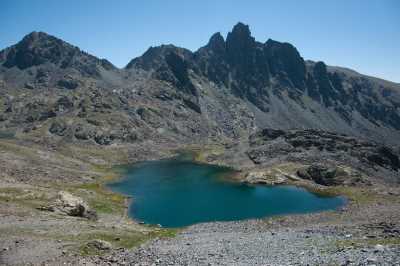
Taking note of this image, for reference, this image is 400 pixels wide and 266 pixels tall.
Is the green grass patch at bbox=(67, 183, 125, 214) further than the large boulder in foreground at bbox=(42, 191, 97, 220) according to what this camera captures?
Yes

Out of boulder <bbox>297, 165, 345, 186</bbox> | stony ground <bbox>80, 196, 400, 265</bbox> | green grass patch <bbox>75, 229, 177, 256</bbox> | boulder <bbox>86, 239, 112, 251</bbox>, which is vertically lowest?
green grass patch <bbox>75, 229, 177, 256</bbox>

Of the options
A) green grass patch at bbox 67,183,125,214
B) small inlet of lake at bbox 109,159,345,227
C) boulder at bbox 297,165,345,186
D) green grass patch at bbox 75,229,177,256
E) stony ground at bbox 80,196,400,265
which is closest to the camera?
stony ground at bbox 80,196,400,265

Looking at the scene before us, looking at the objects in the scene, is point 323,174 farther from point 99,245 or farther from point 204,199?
point 99,245

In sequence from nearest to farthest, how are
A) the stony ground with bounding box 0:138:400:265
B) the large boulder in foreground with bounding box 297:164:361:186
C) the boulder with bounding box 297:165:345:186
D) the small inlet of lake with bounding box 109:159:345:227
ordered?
the stony ground with bounding box 0:138:400:265 → the small inlet of lake with bounding box 109:159:345:227 → the large boulder in foreground with bounding box 297:164:361:186 → the boulder with bounding box 297:165:345:186

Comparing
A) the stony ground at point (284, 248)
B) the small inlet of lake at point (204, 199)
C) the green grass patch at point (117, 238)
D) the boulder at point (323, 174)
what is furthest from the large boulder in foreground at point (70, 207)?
the boulder at point (323, 174)

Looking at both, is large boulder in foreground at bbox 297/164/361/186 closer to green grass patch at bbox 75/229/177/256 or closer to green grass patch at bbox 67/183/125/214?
green grass patch at bbox 67/183/125/214

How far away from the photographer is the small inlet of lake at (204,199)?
106m

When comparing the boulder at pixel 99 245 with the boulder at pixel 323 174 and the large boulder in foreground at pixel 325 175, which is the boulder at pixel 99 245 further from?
the boulder at pixel 323 174

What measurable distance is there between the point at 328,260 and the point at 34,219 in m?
46.4

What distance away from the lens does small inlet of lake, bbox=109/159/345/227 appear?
106m

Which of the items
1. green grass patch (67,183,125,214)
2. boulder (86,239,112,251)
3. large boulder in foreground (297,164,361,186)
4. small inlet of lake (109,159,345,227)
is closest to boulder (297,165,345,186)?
large boulder in foreground (297,164,361,186)

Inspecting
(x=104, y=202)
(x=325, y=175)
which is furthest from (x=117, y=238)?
(x=325, y=175)

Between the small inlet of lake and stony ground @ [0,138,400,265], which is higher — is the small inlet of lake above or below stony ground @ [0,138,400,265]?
below

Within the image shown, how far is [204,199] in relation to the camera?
129 meters
